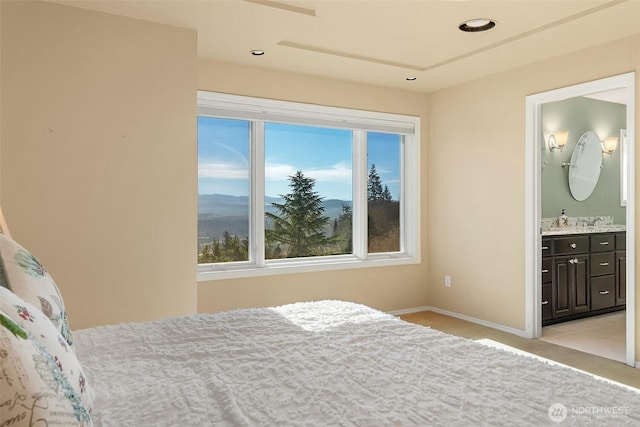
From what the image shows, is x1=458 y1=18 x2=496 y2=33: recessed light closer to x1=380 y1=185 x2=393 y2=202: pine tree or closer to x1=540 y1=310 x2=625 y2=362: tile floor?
x1=380 y1=185 x2=393 y2=202: pine tree

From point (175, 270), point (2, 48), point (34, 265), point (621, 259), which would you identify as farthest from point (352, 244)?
point (34, 265)

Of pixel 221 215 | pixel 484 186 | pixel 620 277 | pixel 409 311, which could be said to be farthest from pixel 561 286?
pixel 221 215

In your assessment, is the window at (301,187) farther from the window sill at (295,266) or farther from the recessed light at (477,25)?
the recessed light at (477,25)

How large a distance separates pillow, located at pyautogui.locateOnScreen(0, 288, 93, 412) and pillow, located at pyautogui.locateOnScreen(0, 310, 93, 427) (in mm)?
68

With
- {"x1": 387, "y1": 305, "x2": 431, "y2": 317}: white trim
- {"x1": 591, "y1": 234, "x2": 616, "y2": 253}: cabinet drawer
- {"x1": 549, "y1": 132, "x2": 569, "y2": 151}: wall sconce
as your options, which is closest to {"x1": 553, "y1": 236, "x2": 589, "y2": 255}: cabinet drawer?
{"x1": 591, "y1": 234, "x2": 616, "y2": 253}: cabinet drawer

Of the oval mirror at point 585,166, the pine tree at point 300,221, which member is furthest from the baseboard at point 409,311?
the oval mirror at point 585,166

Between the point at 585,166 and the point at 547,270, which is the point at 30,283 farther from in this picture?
the point at 585,166

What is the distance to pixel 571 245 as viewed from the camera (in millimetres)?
4625

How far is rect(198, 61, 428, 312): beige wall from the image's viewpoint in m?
4.00

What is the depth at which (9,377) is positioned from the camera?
0.76 metres

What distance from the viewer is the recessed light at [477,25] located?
10.2 ft

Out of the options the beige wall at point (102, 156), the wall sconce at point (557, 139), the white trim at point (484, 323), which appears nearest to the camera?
the beige wall at point (102, 156)

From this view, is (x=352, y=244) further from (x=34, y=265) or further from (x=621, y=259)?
(x=34, y=265)

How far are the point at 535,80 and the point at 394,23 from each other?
167 cm
